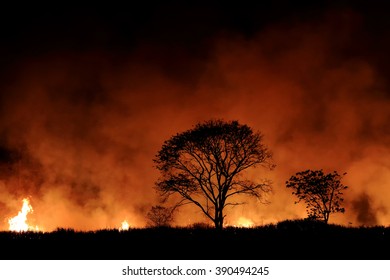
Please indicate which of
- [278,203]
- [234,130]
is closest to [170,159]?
[234,130]

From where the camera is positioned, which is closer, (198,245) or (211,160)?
(198,245)

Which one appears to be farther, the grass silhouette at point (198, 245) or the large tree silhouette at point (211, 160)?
the large tree silhouette at point (211, 160)

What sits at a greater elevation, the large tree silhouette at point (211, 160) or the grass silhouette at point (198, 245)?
the large tree silhouette at point (211, 160)

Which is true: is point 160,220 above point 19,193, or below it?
below

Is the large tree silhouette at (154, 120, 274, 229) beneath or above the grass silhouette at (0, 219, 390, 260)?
above

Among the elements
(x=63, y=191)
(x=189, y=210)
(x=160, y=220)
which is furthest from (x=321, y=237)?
(x=63, y=191)

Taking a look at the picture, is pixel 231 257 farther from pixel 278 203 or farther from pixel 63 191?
pixel 63 191

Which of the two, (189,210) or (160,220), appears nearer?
(160,220)

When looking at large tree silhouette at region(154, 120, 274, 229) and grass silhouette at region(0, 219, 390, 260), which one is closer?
grass silhouette at region(0, 219, 390, 260)
